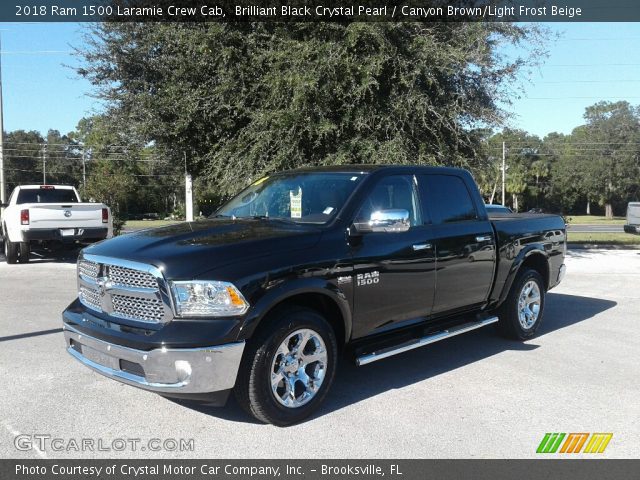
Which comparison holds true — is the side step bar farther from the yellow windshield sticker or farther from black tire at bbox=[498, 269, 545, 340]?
the yellow windshield sticker

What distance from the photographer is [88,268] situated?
4.36m

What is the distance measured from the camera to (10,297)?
9.02 m

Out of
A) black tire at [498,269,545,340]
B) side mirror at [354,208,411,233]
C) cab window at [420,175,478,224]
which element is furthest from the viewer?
black tire at [498,269,545,340]

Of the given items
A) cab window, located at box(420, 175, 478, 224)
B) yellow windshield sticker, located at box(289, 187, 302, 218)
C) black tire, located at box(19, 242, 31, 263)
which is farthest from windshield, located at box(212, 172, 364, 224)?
black tire, located at box(19, 242, 31, 263)

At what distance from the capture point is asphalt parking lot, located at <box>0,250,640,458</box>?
376 cm

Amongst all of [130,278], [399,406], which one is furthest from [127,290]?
Result: [399,406]

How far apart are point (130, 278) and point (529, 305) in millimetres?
4699

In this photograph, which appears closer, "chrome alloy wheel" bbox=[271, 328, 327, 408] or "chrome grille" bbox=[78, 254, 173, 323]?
"chrome grille" bbox=[78, 254, 173, 323]

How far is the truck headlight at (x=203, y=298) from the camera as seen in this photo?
3678 millimetres

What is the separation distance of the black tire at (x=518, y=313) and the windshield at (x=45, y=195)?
11948 mm

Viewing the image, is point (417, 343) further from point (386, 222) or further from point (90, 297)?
point (90, 297)

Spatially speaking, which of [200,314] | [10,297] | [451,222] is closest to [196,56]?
[10,297]

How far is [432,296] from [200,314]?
2.35 metres
